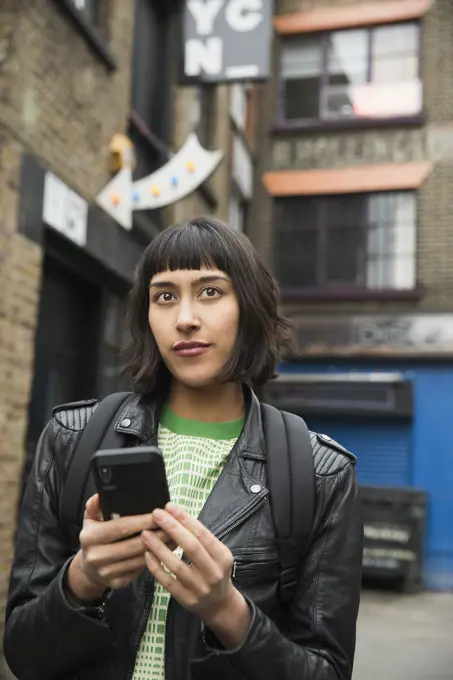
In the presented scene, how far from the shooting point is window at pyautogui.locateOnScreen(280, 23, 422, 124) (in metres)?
14.8

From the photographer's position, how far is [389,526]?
12.3 meters

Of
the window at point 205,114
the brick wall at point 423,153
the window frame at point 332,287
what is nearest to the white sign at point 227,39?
the window at point 205,114

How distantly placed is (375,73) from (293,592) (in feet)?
48.2

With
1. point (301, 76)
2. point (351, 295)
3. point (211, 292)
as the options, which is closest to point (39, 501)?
point (211, 292)

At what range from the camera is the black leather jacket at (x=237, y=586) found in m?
1.58

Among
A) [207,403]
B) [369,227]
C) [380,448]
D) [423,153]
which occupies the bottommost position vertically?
[380,448]

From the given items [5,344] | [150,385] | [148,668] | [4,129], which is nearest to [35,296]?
[5,344]

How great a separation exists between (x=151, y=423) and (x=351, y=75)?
14.6m

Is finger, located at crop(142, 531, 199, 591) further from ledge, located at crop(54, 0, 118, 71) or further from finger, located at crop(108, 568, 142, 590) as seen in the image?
ledge, located at crop(54, 0, 118, 71)

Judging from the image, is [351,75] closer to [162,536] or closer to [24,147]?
[24,147]

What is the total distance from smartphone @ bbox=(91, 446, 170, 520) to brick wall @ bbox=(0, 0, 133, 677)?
3942 mm

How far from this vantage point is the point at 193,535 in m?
1.39

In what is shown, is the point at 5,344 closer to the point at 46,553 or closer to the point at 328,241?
the point at 46,553

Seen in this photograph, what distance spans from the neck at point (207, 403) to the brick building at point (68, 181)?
11.6ft
